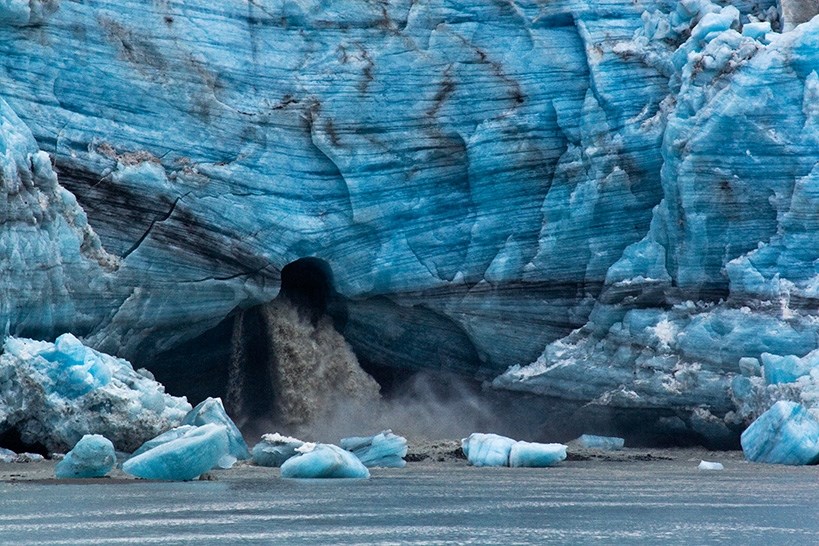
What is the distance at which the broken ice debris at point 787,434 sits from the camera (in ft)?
40.2

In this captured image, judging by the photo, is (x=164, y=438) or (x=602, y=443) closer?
(x=164, y=438)

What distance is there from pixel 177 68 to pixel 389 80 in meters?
2.28

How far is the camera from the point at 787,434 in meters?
12.2

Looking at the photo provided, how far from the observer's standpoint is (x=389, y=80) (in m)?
15.3

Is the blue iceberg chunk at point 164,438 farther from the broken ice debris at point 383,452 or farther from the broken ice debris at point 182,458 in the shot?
the broken ice debris at point 383,452

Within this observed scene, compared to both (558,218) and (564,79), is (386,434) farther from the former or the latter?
(564,79)

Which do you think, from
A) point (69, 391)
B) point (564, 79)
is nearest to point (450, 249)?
point (564, 79)

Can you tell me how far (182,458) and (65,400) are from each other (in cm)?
251

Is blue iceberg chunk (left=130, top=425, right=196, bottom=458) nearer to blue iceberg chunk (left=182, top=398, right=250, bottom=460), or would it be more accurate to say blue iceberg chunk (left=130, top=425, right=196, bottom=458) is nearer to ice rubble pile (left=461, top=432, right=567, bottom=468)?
blue iceberg chunk (left=182, top=398, right=250, bottom=460)

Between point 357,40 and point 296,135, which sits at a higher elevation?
point 357,40

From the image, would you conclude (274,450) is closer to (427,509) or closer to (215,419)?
(215,419)

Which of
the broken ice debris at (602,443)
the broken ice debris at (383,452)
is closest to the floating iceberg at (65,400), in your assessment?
the broken ice debris at (383,452)

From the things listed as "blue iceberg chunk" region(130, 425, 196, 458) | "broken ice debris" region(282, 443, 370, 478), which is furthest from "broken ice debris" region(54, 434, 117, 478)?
Answer: "broken ice debris" region(282, 443, 370, 478)

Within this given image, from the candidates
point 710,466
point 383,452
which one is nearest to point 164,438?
point 383,452
